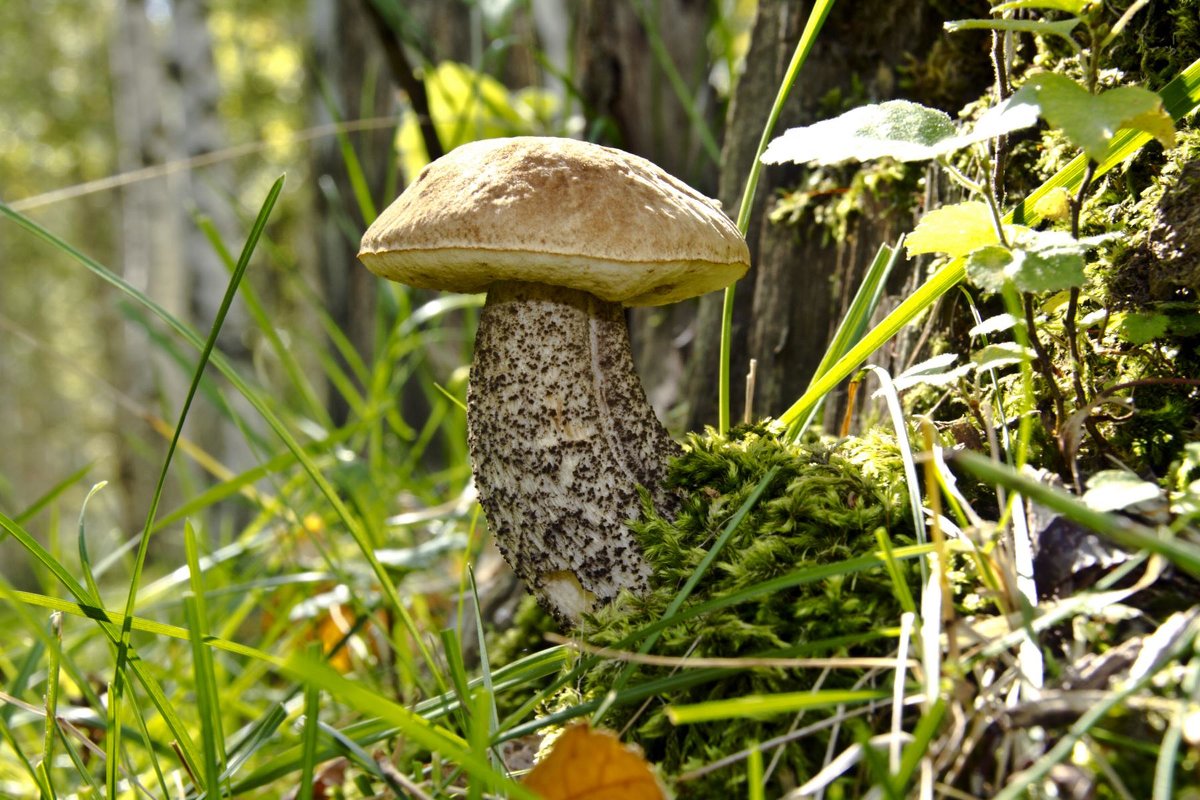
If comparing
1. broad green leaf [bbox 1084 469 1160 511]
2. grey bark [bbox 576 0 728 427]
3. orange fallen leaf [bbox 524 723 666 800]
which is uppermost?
grey bark [bbox 576 0 728 427]

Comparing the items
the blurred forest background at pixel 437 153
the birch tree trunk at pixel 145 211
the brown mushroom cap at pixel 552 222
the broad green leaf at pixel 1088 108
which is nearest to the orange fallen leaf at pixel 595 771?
the brown mushroom cap at pixel 552 222

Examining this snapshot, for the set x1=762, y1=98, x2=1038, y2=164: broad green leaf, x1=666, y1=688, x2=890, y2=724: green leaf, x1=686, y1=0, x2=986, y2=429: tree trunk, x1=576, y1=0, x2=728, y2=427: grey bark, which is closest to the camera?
x1=666, y1=688, x2=890, y2=724: green leaf

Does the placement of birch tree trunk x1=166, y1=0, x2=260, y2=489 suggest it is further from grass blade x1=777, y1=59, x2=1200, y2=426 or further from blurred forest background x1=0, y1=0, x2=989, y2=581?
grass blade x1=777, y1=59, x2=1200, y2=426

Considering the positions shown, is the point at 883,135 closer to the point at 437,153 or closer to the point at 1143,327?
the point at 1143,327

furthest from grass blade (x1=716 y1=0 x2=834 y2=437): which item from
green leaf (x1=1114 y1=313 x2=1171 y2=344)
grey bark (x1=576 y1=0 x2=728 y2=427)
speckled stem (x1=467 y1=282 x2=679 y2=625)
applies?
grey bark (x1=576 y1=0 x2=728 y2=427)

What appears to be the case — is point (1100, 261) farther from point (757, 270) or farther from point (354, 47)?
point (354, 47)

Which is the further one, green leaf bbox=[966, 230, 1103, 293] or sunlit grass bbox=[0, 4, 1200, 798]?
green leaf bbox=[966, 230, 1103, 293]

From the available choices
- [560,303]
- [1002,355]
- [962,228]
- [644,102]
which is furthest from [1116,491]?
[644,102]
